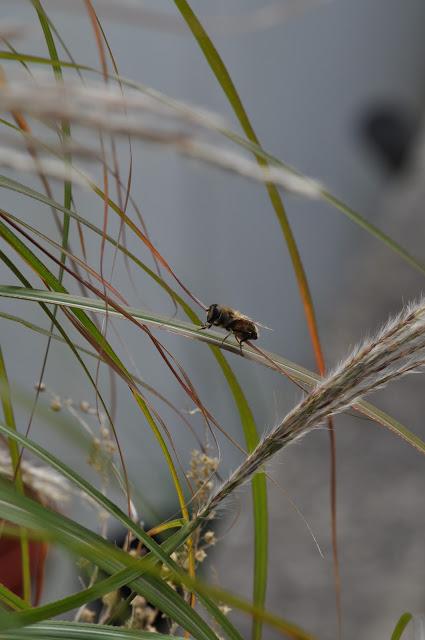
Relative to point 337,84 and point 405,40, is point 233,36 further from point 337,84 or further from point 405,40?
point 405,40

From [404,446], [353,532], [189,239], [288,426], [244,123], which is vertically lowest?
[288,426]

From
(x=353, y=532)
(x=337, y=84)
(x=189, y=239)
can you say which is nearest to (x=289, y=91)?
(x=337, y=84)

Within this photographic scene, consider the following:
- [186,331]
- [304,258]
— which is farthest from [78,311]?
[304,258]

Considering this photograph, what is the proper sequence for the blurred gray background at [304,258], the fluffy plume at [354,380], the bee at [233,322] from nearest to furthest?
the fluffy plume at [354,380] → the bee at [233,322] → the blurred gray background at [304,258]

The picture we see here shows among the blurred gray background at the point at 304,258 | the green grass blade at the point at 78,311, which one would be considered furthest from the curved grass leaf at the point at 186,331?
the blurred gray background at the point at 304,258

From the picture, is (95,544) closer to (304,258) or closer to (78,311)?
(78,311)

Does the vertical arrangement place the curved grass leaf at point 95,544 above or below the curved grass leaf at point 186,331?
below

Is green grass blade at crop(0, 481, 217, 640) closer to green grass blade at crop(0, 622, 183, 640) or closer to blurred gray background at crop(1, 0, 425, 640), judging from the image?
green grass blade at crop(0, 622, 183, 640)

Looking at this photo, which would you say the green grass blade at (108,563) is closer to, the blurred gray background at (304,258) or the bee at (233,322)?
the bee at (233,322)
